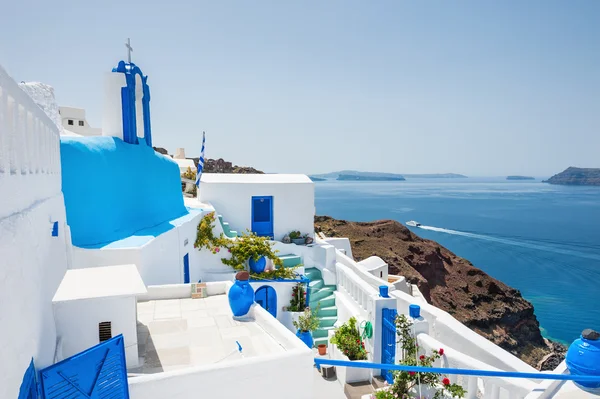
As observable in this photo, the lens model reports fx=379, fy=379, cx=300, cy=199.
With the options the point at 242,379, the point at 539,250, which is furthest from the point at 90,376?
the point at 539,250

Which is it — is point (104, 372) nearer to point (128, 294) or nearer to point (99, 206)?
point (128, 294)

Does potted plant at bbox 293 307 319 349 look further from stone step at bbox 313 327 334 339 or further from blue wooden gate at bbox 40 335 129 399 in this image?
blue wooden gate at bbox 40 335 129 399

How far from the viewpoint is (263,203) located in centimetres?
1558

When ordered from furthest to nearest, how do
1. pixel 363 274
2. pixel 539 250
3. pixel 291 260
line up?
pixel 539 250 < pixel 291 260 < pixel 363 274

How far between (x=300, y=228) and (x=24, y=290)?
1282cm

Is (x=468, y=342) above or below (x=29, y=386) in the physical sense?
below

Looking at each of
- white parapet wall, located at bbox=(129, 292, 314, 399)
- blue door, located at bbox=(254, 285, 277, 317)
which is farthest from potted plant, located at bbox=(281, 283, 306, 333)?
white parapet wall, located at bbox=(129, 292, 314, 399)

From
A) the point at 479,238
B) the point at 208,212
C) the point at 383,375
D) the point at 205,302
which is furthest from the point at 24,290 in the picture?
the point at 479,238

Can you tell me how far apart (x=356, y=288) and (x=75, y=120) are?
103 feet

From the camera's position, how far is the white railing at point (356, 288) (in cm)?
925

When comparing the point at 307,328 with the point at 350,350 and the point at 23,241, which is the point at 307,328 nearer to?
the point at 350,350

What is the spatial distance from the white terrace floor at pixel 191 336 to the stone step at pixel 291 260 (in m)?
5.90

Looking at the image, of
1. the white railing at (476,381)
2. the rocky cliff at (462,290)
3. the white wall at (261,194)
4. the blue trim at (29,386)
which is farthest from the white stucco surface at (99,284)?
the rocky cliff at (462,290)

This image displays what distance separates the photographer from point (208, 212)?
13508 millimetres
